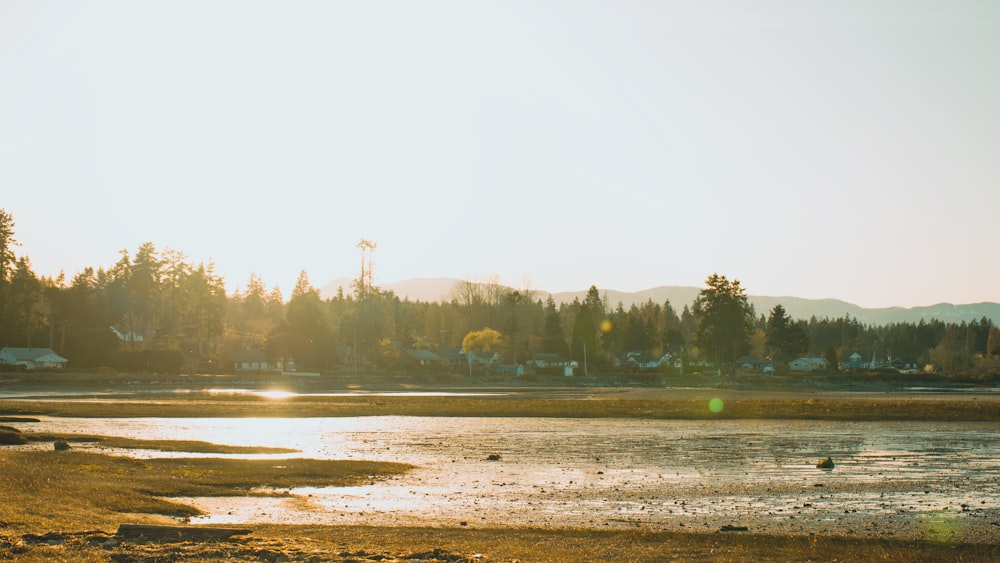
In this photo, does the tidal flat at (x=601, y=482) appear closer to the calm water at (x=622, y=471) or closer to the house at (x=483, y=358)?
the calm water at (x=622, y=471)

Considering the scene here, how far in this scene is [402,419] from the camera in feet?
176

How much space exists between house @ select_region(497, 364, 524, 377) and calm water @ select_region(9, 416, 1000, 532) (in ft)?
321

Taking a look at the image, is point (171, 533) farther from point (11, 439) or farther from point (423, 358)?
point (423, 358)

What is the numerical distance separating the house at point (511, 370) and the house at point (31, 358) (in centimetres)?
6793

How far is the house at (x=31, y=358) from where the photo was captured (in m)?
116

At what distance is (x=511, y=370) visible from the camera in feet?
488

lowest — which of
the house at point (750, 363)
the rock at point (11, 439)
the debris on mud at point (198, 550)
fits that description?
the house at point (750, 363)

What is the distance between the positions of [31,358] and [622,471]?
111951 mm

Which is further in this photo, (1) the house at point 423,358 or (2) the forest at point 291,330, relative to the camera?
(1) the house at point 423,358

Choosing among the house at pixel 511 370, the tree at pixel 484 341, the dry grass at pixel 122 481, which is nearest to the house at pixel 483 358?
the tree at pixel 484 341

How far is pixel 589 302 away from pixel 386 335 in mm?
43193

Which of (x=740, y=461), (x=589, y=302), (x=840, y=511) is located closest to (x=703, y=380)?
(x=589, y=302)

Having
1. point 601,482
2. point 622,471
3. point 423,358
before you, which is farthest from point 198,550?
point 423,358

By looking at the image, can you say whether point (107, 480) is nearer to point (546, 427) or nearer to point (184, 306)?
point (546, 427)
